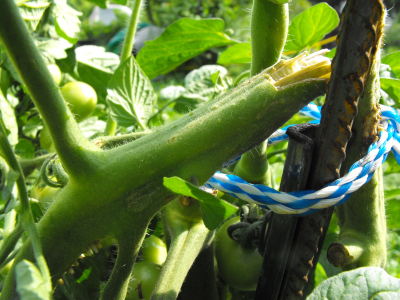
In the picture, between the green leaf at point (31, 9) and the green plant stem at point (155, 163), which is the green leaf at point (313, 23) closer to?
the green plant stem at point (155, 163)

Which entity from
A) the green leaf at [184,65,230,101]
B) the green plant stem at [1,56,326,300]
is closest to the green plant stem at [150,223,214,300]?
the green plant stem at [1,56,326,300]

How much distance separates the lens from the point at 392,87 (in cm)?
71

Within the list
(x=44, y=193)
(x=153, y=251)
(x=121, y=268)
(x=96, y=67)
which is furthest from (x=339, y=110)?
(x=96, y=67)

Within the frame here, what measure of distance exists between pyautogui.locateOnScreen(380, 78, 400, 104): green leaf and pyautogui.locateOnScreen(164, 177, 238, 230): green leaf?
19.3 inches

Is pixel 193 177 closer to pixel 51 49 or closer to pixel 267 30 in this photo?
pixel 267 30

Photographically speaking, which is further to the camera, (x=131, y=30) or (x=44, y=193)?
(x=131, y=30)

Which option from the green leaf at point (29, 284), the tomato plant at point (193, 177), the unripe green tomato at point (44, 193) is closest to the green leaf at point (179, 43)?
the tomato plant at point (193, 177)

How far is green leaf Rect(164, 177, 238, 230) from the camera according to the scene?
318 millimetres

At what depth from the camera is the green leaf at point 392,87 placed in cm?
65

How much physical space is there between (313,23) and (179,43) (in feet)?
1.04

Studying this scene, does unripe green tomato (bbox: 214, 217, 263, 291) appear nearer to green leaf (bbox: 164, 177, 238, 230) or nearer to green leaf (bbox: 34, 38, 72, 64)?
green leaf (bbox: 164, 177, 238, 230)

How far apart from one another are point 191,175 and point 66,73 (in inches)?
31.0

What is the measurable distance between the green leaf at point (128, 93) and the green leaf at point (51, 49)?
0.21m

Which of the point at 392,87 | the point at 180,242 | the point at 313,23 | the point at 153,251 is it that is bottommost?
the point at 153,251
